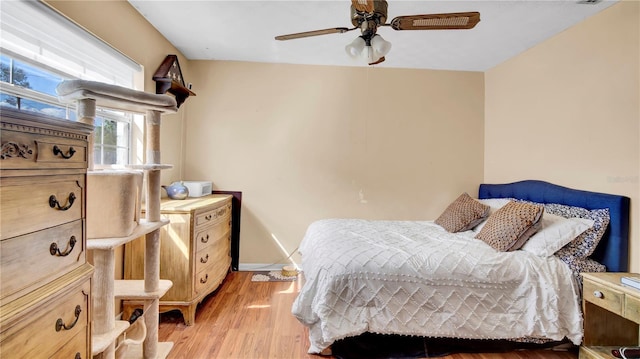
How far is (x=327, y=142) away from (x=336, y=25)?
1.32 meters

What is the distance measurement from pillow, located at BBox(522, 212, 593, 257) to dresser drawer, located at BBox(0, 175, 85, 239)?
2544mm

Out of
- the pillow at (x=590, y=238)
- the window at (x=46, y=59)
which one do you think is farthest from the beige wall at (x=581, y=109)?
the window at (x=46, y=59)

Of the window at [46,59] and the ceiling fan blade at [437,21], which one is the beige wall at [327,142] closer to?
the window at [46,59]

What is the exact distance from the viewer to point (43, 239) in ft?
2.75

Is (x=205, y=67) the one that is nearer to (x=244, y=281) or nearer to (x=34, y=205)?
(x=244, y=281)

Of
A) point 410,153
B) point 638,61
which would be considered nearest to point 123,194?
point 410,153

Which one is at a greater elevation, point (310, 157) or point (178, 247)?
point (310, 157)

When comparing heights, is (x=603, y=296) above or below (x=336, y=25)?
below

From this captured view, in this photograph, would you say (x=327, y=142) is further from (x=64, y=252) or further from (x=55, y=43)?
(x=64, y=252)

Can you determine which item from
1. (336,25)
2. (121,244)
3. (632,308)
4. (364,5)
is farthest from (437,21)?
(121,244)

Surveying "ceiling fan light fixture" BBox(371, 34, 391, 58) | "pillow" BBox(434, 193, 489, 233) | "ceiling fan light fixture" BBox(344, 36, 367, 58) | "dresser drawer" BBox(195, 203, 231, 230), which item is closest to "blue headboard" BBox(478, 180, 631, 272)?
"pillow" BBox(434, 193, 489, 233)

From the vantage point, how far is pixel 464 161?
3.52 m

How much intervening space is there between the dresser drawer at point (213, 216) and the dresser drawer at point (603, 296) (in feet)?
8.82

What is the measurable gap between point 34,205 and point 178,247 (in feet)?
4.99
